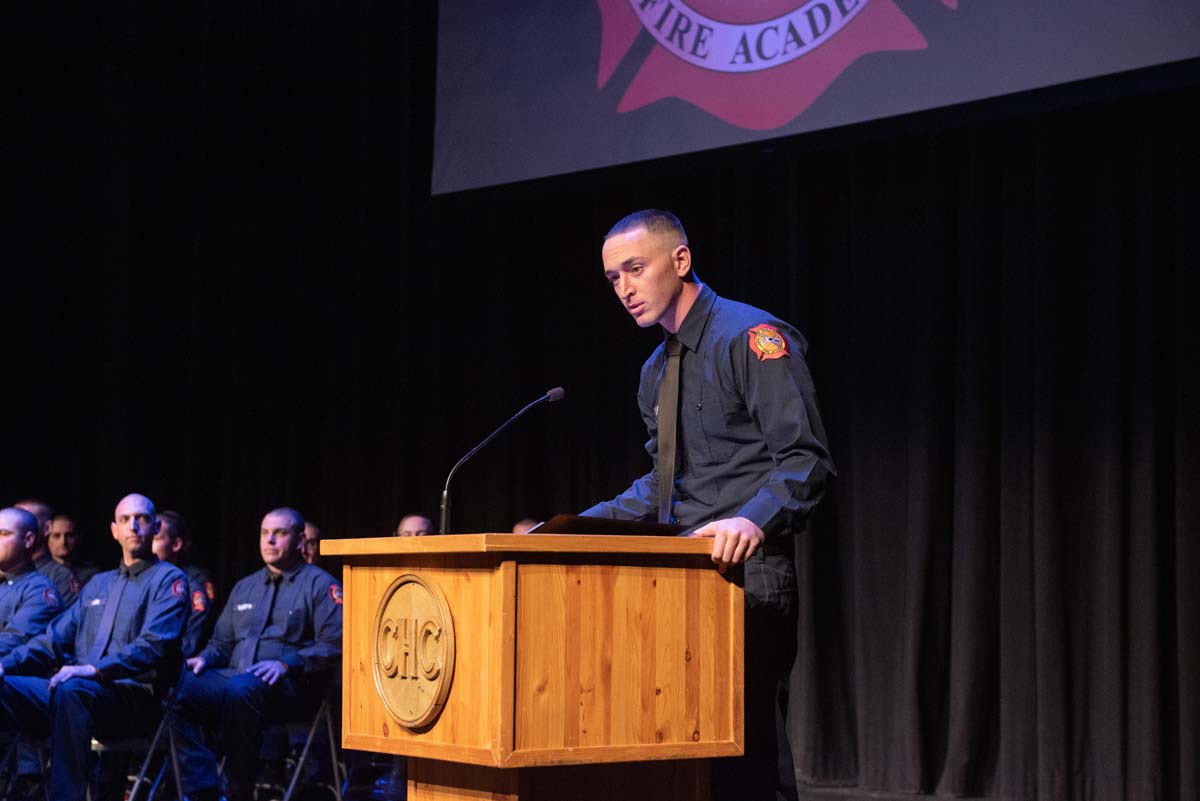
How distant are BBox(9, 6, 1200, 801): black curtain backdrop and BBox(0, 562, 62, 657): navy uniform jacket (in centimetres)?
163

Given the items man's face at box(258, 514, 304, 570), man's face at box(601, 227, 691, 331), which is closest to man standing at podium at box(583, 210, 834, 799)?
man's face at box(601, 227, 691, 331)

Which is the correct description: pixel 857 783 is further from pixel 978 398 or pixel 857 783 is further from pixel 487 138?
pixel 487 138

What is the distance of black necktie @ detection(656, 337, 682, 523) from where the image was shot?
2910mm

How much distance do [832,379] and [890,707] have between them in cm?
140

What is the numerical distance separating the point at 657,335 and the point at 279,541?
211cm

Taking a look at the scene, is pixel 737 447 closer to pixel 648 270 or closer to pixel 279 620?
pixel 648 270

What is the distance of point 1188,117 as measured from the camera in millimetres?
5133

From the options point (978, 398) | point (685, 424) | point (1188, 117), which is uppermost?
point (1188, 117)

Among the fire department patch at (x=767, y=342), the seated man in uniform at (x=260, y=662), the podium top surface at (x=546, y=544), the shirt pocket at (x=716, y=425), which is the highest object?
the fire department patch at (x=767, y=342)

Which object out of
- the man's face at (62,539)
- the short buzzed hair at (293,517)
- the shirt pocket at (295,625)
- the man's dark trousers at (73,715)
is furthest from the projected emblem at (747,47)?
the man's face at (62,539)

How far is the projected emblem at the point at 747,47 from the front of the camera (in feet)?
16.5

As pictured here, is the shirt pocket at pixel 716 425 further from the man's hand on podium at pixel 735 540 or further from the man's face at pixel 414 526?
the man's face at pixel 414 526

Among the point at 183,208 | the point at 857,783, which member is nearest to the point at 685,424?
the point at 857,783

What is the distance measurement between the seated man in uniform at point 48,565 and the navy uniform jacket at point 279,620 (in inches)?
42.6
